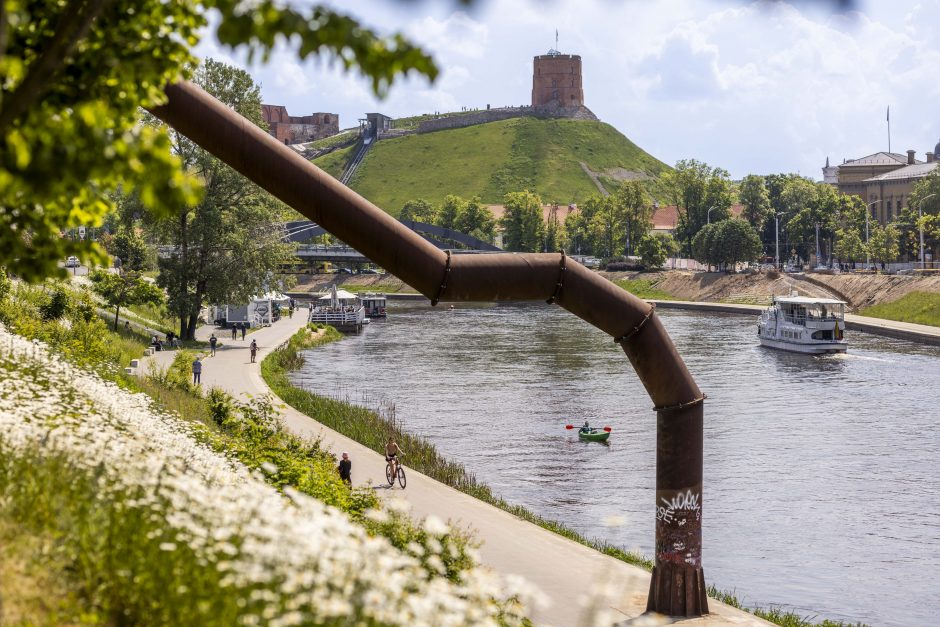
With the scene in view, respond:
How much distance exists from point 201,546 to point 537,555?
43.5 ft

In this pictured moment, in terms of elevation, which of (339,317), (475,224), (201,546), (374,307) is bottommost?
(201,546)

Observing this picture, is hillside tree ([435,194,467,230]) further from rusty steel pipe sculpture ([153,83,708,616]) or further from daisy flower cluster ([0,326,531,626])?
daisy flower cluster ([0,326,531,626])

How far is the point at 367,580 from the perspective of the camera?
23.4 ft

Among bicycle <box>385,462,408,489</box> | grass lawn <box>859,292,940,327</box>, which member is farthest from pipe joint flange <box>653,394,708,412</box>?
grass lawn <box>859,292,940,327</box>

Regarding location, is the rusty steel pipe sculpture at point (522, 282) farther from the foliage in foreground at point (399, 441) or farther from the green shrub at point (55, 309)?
the green shrub at point (55, 309)

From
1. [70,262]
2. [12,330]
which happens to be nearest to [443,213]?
[70,262]

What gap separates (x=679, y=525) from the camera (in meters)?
16.6

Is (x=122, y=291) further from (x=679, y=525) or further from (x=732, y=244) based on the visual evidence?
(x=732, y=244)

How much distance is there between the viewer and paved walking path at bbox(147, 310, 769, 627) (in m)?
17.2

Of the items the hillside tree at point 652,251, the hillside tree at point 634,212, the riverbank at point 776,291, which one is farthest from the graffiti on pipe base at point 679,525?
the hillside tree at point 634,212

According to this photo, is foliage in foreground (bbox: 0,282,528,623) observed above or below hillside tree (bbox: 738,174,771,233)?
below

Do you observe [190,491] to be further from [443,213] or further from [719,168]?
[443,213]

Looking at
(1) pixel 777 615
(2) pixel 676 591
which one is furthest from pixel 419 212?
(2) pixel 676 591

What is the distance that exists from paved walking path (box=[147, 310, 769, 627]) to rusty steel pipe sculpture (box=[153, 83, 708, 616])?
947 mm
